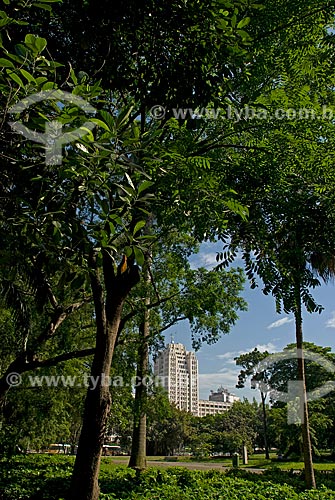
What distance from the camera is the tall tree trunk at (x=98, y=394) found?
6703mm

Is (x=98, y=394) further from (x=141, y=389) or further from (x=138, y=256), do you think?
(x=141, y=389)

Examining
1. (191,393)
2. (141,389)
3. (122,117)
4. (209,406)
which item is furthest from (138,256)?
(209,406)

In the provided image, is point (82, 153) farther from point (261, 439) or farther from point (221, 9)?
point (261, 439)

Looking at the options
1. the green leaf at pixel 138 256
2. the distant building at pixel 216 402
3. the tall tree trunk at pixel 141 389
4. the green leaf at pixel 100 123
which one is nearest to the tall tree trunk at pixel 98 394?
the green leaf at pixel 138 256

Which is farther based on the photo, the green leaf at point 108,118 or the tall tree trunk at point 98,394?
the tall tree trunk at point 98,394

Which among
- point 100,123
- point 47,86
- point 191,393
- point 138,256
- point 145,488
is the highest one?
point 191,393

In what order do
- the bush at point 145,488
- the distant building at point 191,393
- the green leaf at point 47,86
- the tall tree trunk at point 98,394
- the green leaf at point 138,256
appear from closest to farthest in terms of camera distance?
the green leaf at point 47,86 → the green leaf at point 138,256 → the tall tree trunk at point 98,394 → the bush at point 145,488 → the distant building at point 191,393

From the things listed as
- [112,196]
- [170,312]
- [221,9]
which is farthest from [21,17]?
[170,312]

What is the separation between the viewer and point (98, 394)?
7043mm

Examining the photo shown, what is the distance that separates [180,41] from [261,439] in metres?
57.0

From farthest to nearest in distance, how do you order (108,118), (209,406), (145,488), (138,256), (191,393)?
1. (209,406)
2. (191,393)
3. (145,488)
4. (138,256)
5. (108,118)

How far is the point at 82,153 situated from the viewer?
7.01 ft

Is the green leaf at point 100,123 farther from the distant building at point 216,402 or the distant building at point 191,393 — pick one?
the distant building at point 216,402

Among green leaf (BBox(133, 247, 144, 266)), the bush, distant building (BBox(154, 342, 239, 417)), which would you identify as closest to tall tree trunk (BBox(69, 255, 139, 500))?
the bush
